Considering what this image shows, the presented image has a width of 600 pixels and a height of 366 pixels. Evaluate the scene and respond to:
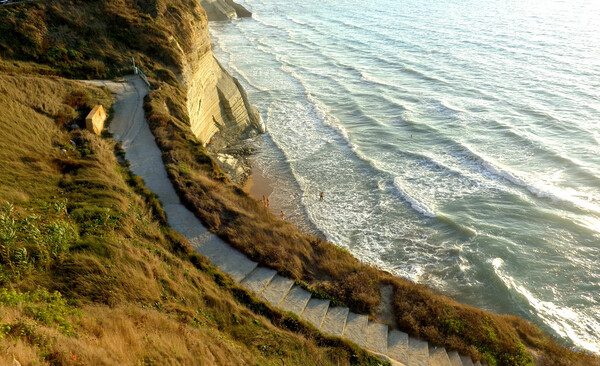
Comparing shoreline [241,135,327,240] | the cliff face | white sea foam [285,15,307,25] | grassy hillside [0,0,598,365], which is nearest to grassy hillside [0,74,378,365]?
grassy hillside [0,0,598,365]

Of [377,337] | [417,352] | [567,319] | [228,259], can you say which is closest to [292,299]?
[228,259]

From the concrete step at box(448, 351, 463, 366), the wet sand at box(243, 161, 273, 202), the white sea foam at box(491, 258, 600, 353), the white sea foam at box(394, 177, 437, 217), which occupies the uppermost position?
the concrete step at box(448, 351, 463, 366)

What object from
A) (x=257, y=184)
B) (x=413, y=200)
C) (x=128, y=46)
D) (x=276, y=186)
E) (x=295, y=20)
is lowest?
(x=295, y=20)

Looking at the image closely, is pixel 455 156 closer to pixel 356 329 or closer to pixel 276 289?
pixel 356 329

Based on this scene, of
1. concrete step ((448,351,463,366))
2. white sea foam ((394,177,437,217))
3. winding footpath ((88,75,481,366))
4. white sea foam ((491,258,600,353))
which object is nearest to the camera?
winding footpath ((88,75,481,366))

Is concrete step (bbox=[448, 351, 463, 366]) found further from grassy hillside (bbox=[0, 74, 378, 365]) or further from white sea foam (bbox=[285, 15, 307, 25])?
white sea foam (bbox=[285, 15, 307, 25])

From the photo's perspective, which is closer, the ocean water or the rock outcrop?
the ocean water
